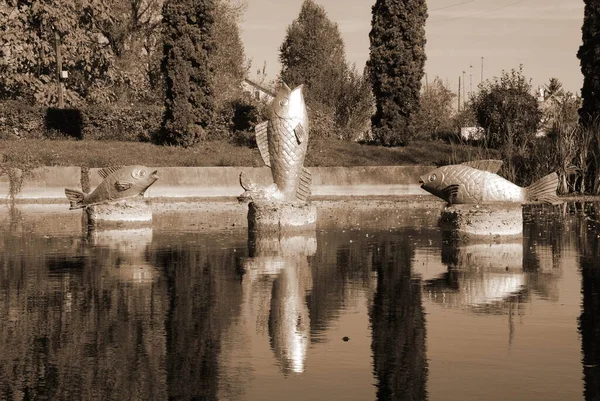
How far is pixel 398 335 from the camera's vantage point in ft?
32.3

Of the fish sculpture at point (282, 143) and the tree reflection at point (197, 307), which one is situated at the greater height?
the fish sculpture at point (282, 143)

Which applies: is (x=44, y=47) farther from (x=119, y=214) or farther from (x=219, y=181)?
(x=119, y=214)

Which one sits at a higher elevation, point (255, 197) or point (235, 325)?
point (255, 197)

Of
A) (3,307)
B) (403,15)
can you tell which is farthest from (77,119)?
(3,307)

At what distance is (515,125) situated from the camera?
37.8 meters

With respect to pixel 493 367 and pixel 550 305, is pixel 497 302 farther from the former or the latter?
pixel 493 367

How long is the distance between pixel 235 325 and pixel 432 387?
2898mm

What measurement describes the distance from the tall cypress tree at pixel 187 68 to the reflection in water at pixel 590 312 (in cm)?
1823

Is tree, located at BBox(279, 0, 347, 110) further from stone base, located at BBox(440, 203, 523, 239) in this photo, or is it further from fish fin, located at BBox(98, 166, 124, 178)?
stone base, located at BBox(440, 203, 523, 239)

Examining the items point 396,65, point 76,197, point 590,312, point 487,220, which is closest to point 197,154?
point 396,65

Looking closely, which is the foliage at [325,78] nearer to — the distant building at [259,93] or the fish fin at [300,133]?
the distant building at [259,93]

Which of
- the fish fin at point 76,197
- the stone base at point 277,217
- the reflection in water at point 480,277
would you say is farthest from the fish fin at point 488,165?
the fish fin at point 76,197

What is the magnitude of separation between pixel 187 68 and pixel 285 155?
57.7 feet

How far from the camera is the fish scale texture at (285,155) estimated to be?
62.9ft
